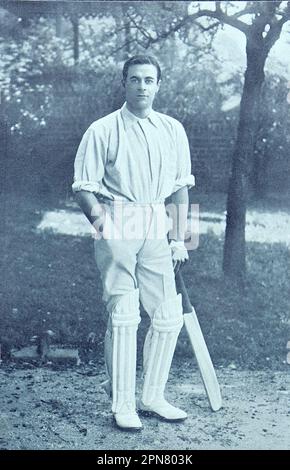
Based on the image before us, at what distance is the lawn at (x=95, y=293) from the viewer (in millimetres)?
4555

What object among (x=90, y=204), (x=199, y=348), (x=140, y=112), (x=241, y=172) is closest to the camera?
(x=90, y=204)

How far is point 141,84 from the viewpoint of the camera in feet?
10.6

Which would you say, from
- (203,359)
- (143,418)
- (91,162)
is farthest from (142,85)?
(143,418)

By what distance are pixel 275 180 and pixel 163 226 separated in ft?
8.43

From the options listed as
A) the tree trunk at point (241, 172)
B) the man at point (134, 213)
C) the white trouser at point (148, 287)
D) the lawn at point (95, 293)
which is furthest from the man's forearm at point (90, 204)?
the tree trunk at point (241, 172)

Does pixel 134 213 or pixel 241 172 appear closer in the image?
pixel 134 213

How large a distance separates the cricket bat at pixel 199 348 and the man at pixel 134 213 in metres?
0.15

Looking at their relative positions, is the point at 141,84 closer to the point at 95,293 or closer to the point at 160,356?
the point at 160,356

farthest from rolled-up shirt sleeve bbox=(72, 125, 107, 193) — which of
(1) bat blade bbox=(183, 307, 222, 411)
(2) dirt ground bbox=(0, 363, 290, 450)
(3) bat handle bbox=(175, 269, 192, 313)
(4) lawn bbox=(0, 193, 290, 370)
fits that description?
(4) lawn bbox=(0, 193, 290, 370)

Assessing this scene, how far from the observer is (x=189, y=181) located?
352cm

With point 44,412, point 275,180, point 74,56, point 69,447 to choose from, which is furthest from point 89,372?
point 74,56

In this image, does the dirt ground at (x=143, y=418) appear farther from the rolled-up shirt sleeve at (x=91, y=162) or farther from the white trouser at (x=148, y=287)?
the rolled-up shirt sleeve at (x=91, y=162)

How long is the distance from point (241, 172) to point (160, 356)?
6.55 feet

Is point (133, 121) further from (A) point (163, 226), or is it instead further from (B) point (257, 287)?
(B) point (257, 287)
